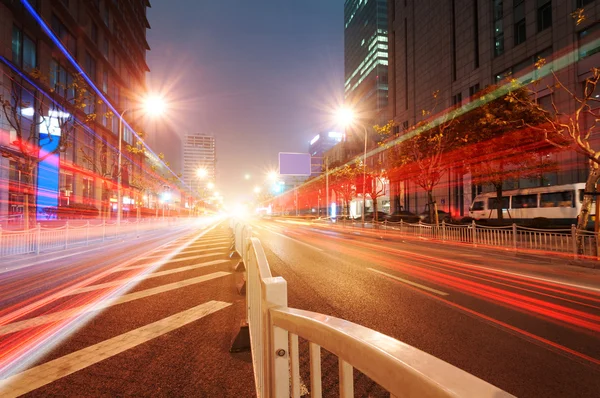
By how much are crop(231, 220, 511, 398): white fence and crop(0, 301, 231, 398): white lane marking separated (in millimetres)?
2723

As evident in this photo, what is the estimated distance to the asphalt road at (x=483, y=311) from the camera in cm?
336

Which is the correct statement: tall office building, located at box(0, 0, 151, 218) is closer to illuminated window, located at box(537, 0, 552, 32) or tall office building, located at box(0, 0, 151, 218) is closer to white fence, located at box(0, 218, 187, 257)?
white fence, located at box(0, 218, 187, 257)

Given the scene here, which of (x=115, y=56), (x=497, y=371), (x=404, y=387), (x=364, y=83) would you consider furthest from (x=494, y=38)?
(x=364, y=83)

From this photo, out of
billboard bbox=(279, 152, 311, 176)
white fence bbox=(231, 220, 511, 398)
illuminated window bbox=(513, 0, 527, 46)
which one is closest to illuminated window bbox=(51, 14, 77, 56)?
billboard bbox=(279, 152, 311, 176)

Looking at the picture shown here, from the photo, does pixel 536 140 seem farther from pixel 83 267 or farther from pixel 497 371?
pixel 83 267

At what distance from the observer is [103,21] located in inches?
1598

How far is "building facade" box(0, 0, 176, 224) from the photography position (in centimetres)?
1948

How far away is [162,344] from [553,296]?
746cm

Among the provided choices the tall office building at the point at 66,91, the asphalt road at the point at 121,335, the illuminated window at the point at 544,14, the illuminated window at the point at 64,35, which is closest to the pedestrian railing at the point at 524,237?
the asphalt road at the point at 121,335

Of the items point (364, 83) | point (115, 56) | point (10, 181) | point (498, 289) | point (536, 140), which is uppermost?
point (364, 83)

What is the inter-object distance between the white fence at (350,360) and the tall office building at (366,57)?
79.9 metres

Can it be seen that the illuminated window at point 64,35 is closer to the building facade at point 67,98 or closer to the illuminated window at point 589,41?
the building facade at point 67,98

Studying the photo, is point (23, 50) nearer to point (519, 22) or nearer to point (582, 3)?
point (519, 22)

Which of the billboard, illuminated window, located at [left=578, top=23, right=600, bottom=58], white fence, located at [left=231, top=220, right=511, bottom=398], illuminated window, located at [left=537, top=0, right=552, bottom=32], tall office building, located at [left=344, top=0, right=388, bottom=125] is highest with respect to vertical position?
tall office building, located at [left=344, top=0, right=388, bottom=125]
